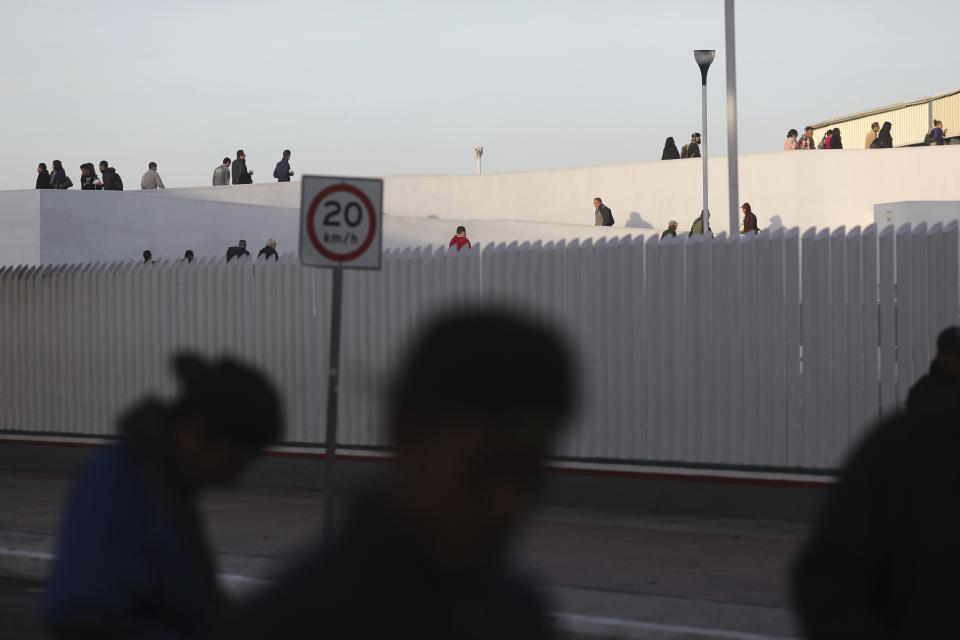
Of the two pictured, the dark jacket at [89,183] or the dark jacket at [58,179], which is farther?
the dark jacket at [89,183]

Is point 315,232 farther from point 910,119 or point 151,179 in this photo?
point 910,119

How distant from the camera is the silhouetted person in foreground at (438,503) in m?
1.83

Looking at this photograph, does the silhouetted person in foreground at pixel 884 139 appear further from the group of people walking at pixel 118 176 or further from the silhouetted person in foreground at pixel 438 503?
the silhouetted person in foreground at pixel 438 503

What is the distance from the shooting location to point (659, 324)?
14438mm

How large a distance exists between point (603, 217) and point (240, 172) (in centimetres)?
1144

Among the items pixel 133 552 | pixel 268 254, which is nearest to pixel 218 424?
pixel 133 552

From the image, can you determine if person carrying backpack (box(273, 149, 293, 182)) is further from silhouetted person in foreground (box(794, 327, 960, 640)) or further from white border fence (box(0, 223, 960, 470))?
silhouetted person in foreground (box(794, 327, 960, 640))

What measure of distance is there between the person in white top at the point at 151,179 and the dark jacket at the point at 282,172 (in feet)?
10.2

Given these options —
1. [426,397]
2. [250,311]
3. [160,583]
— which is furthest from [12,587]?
[426,397]

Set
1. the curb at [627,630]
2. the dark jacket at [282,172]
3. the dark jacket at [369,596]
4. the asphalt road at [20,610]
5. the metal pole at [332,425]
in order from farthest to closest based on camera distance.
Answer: the dark jacket at [282,172] → the metal pole at [332,425] → the asphalt road at [20,610] → the curb at [627,630] → the dark jacket at [369,596]

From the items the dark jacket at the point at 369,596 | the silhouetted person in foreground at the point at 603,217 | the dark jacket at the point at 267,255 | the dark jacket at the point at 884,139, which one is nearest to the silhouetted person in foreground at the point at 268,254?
the dark jacket at the point at 267,255

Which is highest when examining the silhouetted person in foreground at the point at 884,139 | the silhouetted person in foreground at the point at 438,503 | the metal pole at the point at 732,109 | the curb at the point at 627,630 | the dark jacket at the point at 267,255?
the silhouetted person in foreground at the point at 884,139

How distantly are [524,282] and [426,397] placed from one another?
13415mm

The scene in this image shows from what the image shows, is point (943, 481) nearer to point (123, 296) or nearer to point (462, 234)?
point (123, 296)
